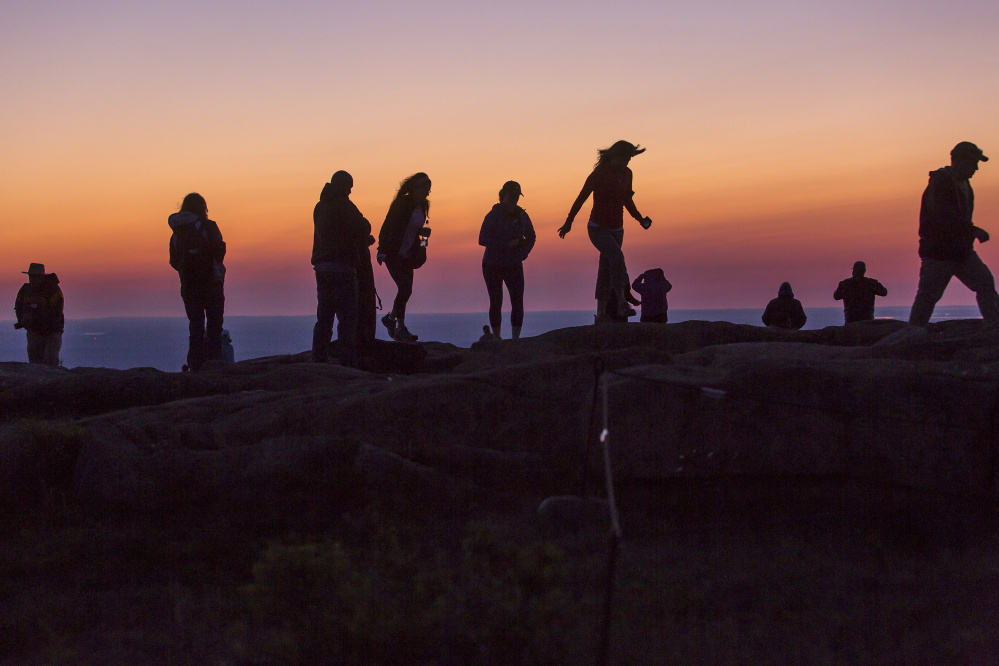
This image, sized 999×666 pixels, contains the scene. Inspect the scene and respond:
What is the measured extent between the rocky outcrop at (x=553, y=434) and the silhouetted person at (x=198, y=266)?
12.7 ft

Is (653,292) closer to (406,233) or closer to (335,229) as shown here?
(406,233)

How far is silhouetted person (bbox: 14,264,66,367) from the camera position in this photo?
45.9 feet

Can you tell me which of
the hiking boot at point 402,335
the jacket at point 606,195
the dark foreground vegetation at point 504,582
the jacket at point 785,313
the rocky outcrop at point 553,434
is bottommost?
the dark foreground vegetation at point 504,582

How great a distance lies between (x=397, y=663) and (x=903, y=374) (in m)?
3.75

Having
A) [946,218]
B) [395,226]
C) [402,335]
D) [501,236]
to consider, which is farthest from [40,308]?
[946,218]

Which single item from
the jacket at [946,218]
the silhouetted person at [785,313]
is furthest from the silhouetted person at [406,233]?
the silhouetted person at [785,313]

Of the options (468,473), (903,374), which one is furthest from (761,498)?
(468,473)

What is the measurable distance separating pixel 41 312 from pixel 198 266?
570cm

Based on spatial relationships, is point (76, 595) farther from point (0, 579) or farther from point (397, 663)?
point (397, 663)

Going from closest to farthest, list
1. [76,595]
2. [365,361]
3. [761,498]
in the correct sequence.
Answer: [76,595] < [761,498] < [365,361]

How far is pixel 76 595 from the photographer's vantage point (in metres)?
3.93

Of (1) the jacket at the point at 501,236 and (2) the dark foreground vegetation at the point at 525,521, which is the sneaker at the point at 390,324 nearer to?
(1) the jacket at the point at 501,236

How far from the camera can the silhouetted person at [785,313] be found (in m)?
15.2

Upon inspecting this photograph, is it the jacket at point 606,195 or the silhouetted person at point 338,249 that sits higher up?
the jacket at point 606,195
